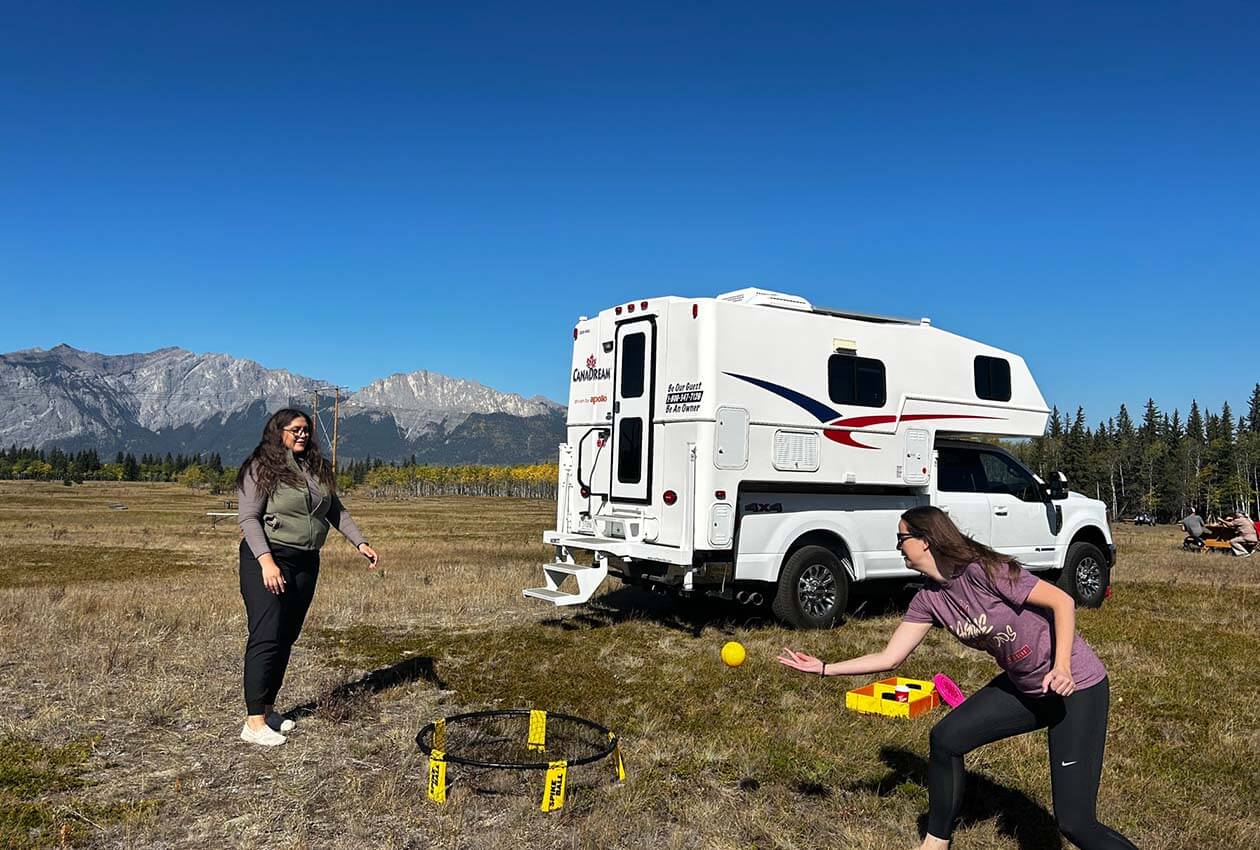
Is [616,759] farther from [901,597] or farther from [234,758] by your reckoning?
[901,597]

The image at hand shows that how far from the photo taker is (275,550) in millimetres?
5789

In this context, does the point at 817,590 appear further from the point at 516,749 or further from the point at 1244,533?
the point at 1244,533

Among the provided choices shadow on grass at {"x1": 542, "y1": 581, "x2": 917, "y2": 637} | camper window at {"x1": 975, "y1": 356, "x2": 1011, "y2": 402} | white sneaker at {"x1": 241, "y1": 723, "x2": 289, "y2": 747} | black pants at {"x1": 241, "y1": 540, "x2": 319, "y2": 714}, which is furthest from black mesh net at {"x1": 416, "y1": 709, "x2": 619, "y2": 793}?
camper window at {"x1": 975, "y1": 356, "x2": 1011, "y2": 402}

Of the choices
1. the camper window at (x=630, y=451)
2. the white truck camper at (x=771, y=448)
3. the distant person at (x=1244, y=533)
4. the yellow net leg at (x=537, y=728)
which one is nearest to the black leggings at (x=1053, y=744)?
the yellow net leg at (x=537, y=728)

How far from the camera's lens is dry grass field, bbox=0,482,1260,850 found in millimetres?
4500

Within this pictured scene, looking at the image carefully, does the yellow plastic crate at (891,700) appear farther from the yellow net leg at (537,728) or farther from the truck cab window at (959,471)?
the truck cab window at (959,471)

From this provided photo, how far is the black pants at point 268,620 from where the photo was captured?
5.70m

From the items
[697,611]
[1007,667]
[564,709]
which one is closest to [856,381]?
[697,611]

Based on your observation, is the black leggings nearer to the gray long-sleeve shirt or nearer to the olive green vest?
the gray long-sleeve shirt

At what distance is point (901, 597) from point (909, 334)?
4182mm

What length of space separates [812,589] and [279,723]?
6.08 metres

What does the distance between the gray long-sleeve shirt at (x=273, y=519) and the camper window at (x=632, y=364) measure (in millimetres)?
4730

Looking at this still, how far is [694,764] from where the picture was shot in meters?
5.50

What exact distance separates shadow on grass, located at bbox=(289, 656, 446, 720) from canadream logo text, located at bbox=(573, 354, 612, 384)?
12.9 ft
